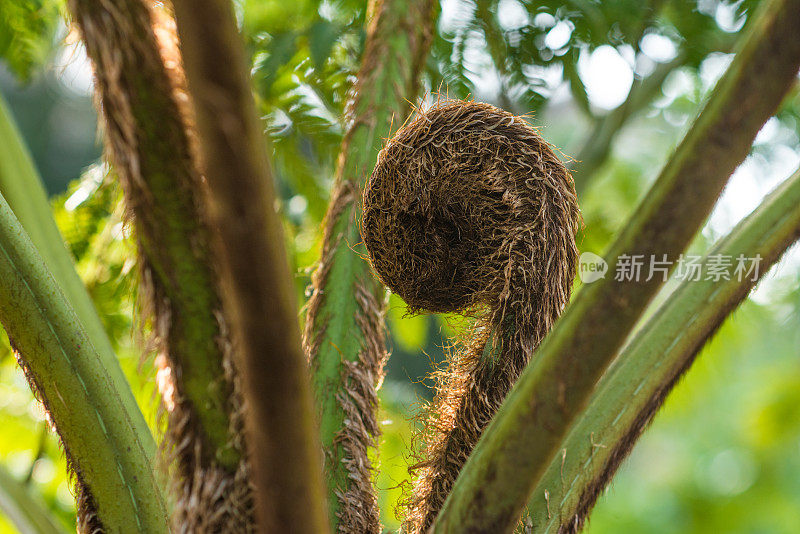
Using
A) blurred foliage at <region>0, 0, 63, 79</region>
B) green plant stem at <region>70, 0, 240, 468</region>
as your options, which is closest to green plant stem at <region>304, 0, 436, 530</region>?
green plant stem at <region>70, 0, 240, 468</region>

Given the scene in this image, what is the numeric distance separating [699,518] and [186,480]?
5191 mm

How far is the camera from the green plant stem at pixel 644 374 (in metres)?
0.94

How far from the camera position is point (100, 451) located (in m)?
0.89

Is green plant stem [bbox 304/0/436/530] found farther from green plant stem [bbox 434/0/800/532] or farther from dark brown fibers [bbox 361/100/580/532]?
green plant stem [bbox 434/0/800/532]

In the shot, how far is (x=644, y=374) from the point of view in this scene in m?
0.96

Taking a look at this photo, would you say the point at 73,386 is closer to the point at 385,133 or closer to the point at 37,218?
the point at 37,218

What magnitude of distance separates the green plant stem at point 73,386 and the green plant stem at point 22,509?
0.20m

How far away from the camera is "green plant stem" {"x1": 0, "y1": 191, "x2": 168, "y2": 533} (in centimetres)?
85

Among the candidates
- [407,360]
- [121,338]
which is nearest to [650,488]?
[407,360]

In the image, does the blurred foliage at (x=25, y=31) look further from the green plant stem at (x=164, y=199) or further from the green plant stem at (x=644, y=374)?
the green plant stem at (x=644, y=374)

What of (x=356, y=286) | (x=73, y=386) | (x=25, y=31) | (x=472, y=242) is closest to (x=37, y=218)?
(x=73, y=386)

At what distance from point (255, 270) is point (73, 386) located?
47 cm

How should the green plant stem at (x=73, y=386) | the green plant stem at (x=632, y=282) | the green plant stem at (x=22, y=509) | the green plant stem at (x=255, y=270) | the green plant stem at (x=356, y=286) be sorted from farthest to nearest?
the green plant stem at (x=356, y=286) → the green plant stem at (x=22, y=509) → the green plant stem at (x=73, y=386) → the green plant stem at (x=632, y=282) → the green plant stem at (x=255, y=270)

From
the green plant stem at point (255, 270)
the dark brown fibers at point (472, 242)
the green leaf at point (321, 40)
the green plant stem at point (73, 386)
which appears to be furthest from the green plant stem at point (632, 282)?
the green leaf at point (321, 40)
